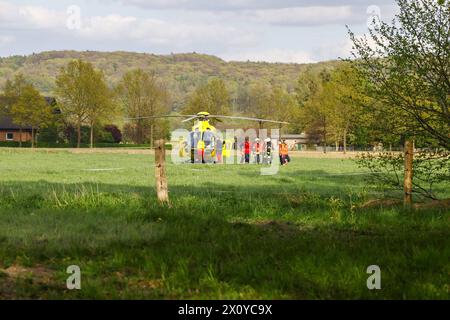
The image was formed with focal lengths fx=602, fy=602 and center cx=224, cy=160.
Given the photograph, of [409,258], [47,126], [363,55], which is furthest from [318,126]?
[409,258]

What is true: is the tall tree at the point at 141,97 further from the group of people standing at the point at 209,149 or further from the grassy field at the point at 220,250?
the grassy field at the point at 220,250

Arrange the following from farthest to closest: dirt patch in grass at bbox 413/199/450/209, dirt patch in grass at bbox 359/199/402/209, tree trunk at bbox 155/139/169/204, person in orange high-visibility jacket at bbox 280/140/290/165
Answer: person in orange high-visibility jacket at bbox 280/140/290/165
dirt patch in grass at bbox 359/199/402/209
tree trunk at bbox 155/139/169/204
dirt patch in grass at bbox 413/199/450/209

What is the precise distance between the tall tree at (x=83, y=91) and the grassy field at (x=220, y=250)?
68.2m

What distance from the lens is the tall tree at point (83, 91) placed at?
79.8 meters

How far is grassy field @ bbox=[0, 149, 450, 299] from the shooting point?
6.68 metres

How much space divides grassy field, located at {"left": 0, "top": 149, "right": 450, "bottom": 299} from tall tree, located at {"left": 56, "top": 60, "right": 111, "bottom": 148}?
68.2 metres

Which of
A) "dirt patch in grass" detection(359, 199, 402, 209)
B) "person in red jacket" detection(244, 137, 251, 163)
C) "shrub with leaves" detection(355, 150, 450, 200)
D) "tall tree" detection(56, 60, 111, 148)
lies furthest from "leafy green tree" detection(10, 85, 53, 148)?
"dirt patch in grass" detection(359, 199, 402, 209)

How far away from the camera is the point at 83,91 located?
80375 mm

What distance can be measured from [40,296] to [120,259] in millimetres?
1641

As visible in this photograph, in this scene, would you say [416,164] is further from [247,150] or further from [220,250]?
[247,150]

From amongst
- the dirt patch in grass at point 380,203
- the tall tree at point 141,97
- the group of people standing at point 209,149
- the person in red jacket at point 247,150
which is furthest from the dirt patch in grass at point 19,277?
the tall tree at point 141,97

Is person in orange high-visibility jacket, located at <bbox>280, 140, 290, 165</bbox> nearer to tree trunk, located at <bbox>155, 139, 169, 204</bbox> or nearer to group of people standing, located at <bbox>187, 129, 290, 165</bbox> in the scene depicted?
group of people standing, located at <bbox>187, 129, 290, 165</bbox>

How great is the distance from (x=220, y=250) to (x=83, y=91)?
246 ft
